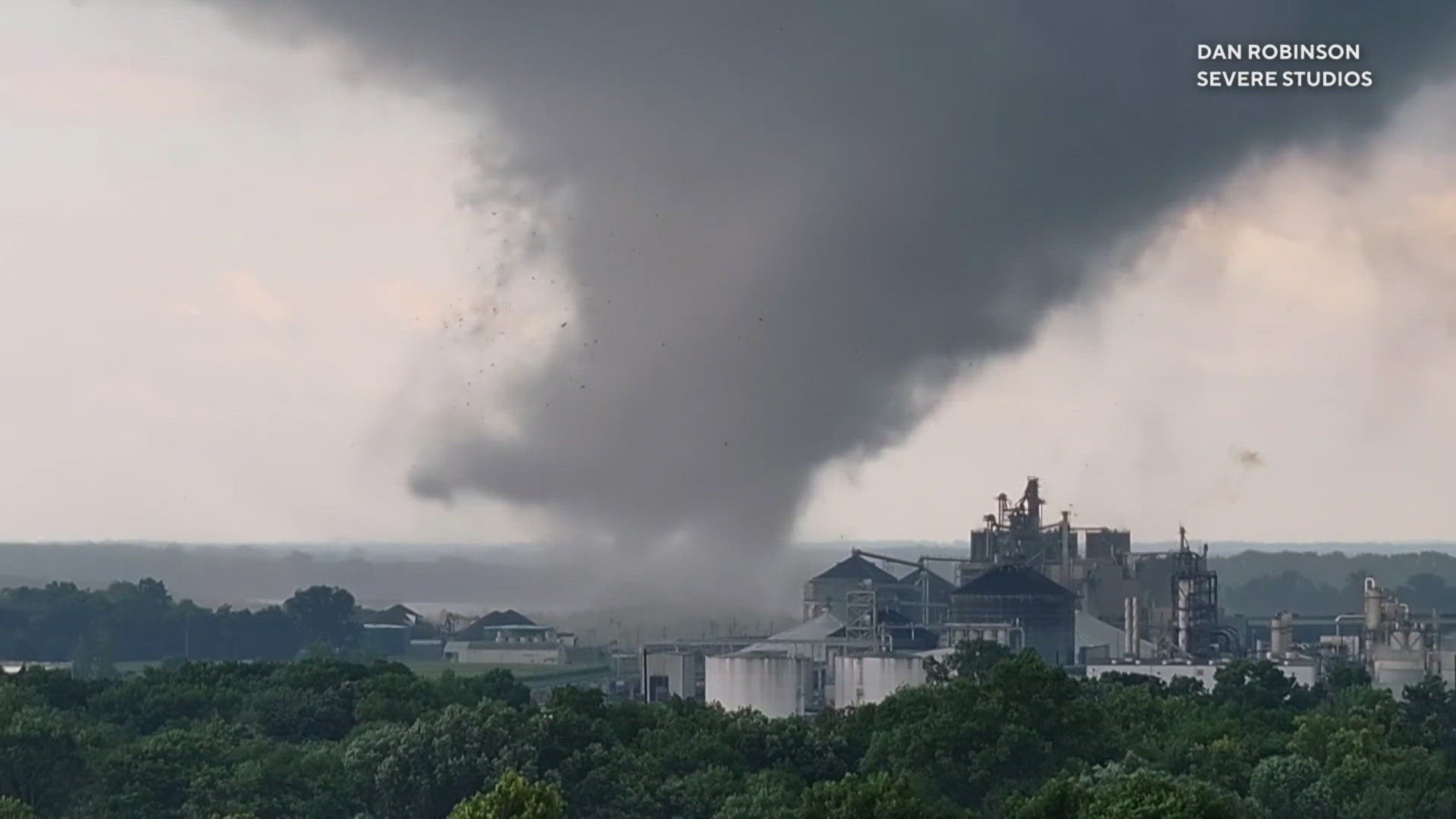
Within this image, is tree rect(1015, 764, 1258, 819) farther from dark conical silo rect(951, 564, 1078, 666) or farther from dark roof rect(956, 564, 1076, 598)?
dark roof rect(956, 564, 1076, 598)

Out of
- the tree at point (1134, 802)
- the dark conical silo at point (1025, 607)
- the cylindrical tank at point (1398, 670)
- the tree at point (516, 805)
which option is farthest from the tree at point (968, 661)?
the tree at point (516, 805)

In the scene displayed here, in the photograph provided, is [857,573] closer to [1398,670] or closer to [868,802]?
[1398,670]

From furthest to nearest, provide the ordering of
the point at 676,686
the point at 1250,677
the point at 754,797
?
the point at 676,686 < the point at 1250,677 < the point at 754,797

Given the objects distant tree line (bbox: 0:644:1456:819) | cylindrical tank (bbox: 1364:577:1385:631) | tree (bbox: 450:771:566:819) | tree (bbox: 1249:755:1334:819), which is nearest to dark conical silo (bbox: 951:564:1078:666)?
cylindrical tank (bbox: 1364:577:1385:631)

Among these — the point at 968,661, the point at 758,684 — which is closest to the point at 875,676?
the point at 758,684

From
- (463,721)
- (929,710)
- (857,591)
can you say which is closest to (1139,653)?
(857,591)

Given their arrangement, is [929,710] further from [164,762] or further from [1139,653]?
[1139,653]
